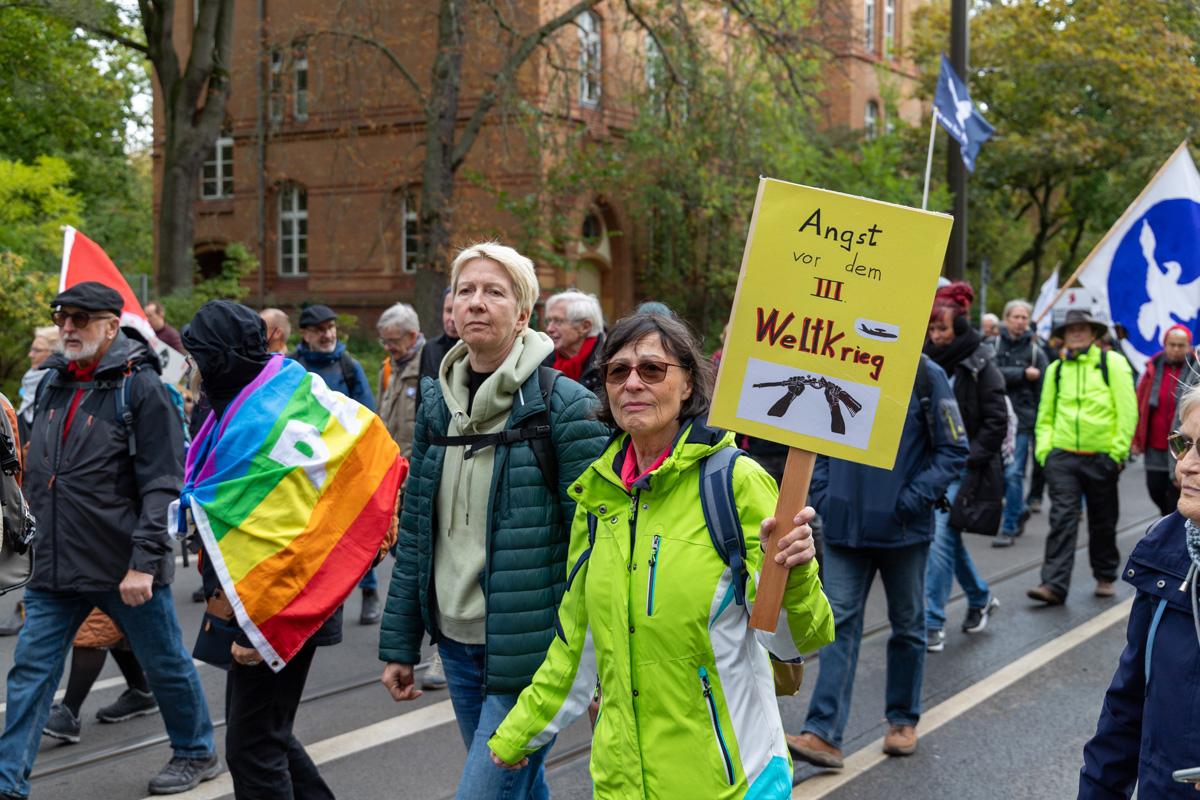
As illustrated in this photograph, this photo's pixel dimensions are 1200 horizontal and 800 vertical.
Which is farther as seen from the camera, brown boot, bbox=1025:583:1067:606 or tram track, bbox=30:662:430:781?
brown boot, bbox=1025:583:1067:606

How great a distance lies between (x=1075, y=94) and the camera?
Result: 97.2ft

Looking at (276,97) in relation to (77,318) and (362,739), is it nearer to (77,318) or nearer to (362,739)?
(362,739)

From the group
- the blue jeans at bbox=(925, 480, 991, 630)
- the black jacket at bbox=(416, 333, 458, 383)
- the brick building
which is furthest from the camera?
the brick building

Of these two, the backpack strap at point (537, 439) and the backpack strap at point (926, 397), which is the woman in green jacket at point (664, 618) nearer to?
the backpack strap at point (537, 439)

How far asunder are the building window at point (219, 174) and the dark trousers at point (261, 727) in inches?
1165

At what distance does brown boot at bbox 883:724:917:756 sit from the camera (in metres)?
5.63

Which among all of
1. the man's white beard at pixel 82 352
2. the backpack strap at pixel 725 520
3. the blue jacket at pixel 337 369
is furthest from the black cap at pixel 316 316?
the backpack strap at pixel 725 520

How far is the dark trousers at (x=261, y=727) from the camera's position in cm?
393

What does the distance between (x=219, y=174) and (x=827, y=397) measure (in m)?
31.3

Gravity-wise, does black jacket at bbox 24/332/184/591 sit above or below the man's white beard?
below

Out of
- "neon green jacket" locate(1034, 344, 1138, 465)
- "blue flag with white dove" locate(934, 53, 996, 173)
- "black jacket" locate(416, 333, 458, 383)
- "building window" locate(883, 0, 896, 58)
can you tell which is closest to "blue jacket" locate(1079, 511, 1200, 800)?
"black jacket" locate(416, 333, 458, 383)

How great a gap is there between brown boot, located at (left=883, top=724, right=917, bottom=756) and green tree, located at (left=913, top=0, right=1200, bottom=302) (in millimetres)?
22410

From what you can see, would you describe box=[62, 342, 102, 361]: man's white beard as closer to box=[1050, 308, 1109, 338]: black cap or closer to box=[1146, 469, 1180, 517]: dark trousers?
box=[1050, 308, 1109, 338]: black cap

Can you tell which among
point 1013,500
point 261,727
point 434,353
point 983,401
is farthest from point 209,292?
point 261,727
